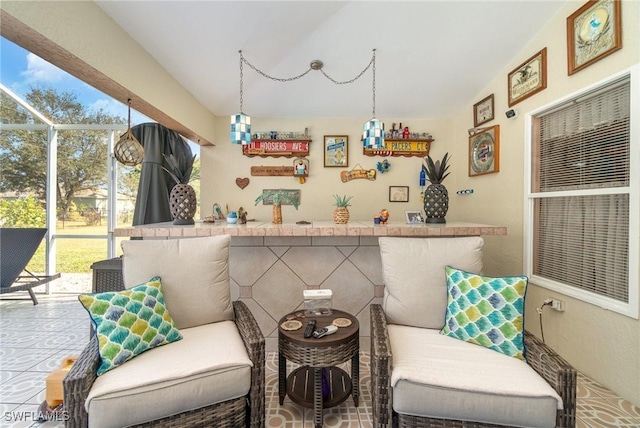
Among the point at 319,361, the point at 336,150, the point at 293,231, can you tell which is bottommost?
the point at 319,361

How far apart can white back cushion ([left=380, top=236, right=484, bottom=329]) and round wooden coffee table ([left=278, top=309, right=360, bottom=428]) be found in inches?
13.4

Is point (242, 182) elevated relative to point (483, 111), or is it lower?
lower

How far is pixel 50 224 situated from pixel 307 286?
4237 mm

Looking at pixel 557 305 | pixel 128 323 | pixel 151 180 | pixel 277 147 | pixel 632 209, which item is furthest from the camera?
pixel 151 180

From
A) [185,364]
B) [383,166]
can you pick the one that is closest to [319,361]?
[185,364]

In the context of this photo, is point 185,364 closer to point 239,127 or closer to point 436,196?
point 239,127

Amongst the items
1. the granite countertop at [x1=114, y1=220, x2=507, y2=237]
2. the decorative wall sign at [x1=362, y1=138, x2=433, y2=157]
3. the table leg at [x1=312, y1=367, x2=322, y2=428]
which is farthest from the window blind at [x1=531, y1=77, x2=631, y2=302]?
the table leg at [x1=312, y1=367, x2=322, y2=428]

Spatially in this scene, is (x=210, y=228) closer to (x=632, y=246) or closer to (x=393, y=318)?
(x=393, y=318)

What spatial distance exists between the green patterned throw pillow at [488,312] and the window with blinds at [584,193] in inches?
36.2

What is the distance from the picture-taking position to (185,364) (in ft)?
4.04

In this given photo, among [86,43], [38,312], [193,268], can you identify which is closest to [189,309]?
[193,268]

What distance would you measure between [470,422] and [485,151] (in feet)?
8.87

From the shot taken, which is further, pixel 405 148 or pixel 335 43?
pixel 405 148

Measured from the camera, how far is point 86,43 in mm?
1605
